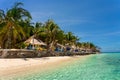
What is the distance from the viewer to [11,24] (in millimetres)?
21781

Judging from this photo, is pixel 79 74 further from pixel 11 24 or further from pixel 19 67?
pixel 11 24

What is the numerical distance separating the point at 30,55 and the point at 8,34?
343 cm

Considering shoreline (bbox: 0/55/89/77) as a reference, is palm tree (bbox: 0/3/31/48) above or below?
above

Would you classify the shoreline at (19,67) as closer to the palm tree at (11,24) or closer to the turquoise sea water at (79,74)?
the turquoise sea water at (79,74)

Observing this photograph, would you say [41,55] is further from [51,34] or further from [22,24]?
[51,34]

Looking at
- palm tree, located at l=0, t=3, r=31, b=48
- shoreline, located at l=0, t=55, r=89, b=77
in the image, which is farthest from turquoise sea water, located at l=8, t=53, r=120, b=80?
palm tree, located at l=0, t=3, r=31, b=48

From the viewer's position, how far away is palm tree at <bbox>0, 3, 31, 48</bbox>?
21.9 meters

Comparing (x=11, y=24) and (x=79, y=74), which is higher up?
(x=11, y=24)

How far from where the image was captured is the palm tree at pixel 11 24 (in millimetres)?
21875

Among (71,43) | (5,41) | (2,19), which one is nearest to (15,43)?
(5,41)

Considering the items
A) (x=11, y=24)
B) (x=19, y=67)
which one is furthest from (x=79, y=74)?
(x=11, y=24)

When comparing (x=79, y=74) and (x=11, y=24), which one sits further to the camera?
(x=11, y=24)

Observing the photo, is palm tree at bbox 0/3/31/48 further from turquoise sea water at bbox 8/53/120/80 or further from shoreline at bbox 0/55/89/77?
turquoise sea water at bbox 8/53/120/80

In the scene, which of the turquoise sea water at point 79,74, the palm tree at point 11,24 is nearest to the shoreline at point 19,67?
the turquoise sea water at point 79,74
